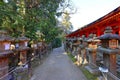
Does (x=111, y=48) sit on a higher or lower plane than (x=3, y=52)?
higher

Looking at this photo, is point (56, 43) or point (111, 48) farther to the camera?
point (56, 43)

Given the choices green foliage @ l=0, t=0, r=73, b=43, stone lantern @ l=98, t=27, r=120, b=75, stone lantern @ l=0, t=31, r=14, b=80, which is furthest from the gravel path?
stone lantern @ l=98, t=27, r=120, b=75

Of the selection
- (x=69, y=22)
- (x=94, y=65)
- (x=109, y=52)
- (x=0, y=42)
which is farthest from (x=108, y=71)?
(x=69, y=22)

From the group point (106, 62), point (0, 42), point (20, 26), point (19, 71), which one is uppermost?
point (20, 26)

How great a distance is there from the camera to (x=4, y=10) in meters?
12.4

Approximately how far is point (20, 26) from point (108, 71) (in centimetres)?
903

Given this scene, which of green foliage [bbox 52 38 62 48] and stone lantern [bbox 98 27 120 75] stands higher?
stone lantern [bbox 98 27 120 75]

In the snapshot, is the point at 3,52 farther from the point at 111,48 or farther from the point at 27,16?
the point at 27,16

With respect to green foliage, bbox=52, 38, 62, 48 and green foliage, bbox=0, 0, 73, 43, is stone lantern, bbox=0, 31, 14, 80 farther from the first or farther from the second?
green foliage, bbox=52, 38, 62, 48

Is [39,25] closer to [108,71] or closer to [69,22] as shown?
[108,71]

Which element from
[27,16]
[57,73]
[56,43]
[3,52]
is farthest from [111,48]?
[56,43]

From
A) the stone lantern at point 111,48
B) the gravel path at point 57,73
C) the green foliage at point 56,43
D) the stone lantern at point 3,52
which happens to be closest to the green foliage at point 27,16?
the gravel path at point 57,73

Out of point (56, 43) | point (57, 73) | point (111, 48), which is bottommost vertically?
point (57, 73)

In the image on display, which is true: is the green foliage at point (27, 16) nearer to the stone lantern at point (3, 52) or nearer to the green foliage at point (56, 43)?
the stone lantern at point (3, 52)
